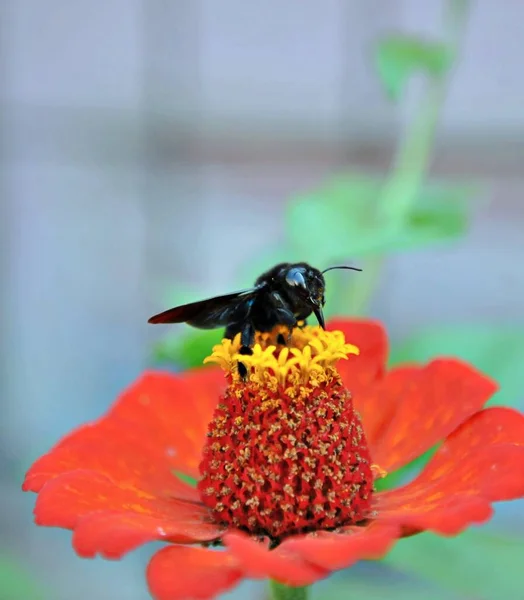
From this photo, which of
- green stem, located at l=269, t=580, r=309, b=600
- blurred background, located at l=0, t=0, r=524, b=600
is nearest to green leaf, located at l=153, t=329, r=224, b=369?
green stem, located at l=269, t=580, r=309, b=600

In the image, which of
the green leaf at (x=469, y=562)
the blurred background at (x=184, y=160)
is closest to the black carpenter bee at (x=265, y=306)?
the green leaf at (x=469, y=562)

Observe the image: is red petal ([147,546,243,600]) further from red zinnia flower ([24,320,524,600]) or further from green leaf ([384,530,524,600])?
green leaf ([384,530,524,600])

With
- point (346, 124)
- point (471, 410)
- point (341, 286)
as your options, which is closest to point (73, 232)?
point (346, 124)

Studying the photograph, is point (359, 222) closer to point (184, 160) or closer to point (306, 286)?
point (306, 286)

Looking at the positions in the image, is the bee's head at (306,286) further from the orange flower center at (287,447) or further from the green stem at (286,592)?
the green stem at (286,592)

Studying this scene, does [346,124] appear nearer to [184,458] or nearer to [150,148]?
[150,148]
